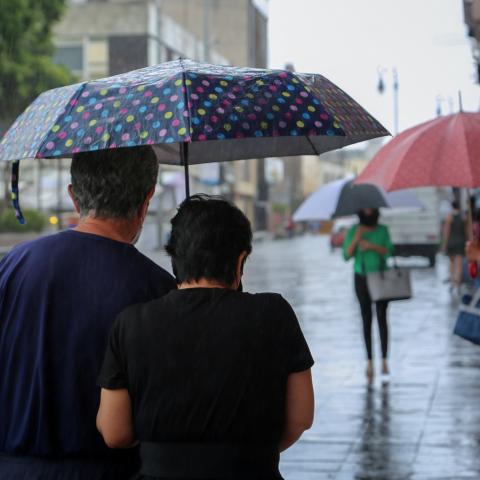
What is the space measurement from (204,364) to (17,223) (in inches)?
1662

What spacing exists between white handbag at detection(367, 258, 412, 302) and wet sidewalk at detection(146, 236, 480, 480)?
0.70 metres

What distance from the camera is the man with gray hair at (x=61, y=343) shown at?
3287mm

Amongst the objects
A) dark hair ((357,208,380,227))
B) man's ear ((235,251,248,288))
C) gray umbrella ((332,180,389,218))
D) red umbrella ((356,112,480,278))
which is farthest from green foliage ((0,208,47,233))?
man's ear ((235,251,248,288))

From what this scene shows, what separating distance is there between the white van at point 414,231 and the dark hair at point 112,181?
33.8 meters

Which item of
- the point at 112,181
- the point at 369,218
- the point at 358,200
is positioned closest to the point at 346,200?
the point at 358,200

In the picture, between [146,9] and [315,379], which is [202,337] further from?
[146,9]

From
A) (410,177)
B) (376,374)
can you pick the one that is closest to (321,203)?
(376,374)

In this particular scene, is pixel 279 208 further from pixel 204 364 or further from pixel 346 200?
pixel 204 364

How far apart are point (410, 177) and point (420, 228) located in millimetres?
30179

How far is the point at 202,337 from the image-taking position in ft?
10.0

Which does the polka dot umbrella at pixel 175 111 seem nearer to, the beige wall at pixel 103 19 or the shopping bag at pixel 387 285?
the shopping bag at pixel 387 285

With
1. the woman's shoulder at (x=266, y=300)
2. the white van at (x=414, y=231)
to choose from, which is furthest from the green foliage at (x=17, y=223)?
the woman's shoulder at (x=266, y=300)

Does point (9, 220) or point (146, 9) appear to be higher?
point (146, 9)

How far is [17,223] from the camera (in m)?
44.6
